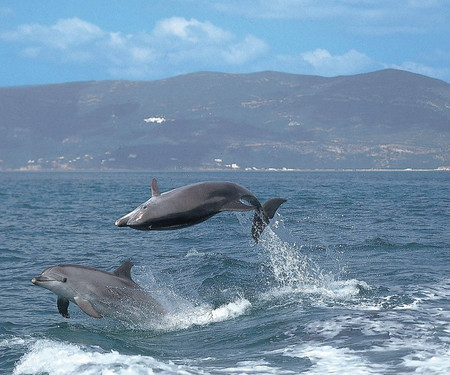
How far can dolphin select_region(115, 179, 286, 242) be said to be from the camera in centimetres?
1130

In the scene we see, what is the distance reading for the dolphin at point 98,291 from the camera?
1589 cm

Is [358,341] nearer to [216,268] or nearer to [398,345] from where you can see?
[398,345]

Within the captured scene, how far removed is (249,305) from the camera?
17547mm

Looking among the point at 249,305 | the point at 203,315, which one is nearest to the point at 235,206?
the point at 203,315

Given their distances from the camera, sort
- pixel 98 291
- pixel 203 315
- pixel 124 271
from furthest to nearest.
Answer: pixel 203 315 < pixel 124 271 < pixel 98 291

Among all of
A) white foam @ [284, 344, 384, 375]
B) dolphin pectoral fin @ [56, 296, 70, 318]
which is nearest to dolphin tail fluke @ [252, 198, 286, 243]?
white foam @ [284, 344, 384, 375]

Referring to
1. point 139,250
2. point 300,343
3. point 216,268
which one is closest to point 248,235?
point 139,250

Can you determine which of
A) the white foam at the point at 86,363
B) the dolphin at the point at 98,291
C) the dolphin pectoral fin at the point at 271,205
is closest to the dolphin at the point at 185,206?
the dolphin pectoral fin at the point at 271,205

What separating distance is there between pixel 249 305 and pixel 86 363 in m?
6.45

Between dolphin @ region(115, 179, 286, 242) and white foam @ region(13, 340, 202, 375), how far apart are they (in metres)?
2.43

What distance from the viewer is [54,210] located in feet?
181

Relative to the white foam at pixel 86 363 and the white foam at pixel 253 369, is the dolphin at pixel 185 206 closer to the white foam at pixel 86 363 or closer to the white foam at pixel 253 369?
the white foam at pixel 86 363

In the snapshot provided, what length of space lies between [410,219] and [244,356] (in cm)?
2973

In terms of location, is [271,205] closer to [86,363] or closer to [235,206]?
[235,206]
